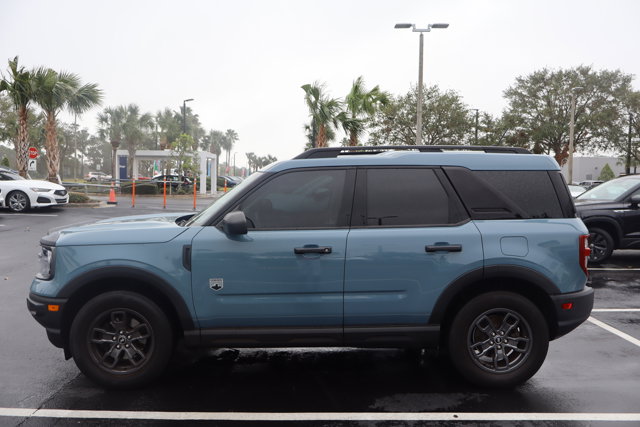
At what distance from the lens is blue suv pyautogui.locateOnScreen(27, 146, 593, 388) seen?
3961 mm

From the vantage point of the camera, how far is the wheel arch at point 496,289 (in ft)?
13.2

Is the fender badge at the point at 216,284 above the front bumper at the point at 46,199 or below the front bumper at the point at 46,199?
below

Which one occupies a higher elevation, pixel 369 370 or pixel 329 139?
pixel 329 139

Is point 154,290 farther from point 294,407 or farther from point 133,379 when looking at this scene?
point 294,407

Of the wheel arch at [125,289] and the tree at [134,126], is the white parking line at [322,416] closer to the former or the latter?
the wheel arch at [125,289]

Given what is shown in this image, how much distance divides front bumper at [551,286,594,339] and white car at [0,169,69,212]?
58.1 ft

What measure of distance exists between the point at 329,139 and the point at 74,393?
925 inches

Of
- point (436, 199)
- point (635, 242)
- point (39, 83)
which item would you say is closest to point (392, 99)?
point (39, 83)

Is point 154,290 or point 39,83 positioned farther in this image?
point 39,83

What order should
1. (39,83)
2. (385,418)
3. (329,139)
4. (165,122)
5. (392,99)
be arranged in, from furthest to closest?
(165,122)
(392,99)
(329,139)
(39,83)
(385,418)

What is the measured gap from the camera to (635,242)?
964cm

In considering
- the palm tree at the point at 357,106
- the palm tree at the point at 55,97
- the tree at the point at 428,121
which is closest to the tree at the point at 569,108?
the tree at the point at 428,121

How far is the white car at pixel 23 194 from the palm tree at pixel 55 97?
6.52m

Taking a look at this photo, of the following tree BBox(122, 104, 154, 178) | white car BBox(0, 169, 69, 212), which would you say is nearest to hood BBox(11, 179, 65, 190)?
white car BBox(0, 169, 69, 212)
